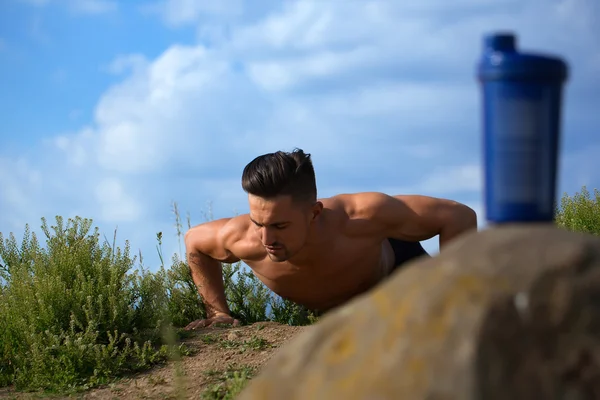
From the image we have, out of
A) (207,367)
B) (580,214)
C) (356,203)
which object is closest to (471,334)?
(207,367)

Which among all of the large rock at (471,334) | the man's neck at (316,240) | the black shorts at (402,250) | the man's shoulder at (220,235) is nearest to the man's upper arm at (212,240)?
the man's shoulder at (220,235)

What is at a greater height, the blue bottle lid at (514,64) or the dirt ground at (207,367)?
the blue bottle lid at (514,64)

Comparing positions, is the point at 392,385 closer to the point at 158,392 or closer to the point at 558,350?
the point at 558,350

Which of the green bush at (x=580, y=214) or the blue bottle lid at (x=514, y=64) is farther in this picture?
the green bush at (x=580, y=214)

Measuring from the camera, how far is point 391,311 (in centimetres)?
212

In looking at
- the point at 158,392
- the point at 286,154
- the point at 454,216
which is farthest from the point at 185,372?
the point at 454,216

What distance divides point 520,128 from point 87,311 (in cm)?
444

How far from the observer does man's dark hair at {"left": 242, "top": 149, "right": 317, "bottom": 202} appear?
606cm

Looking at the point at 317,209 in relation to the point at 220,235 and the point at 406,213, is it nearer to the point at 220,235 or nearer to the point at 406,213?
the point at 406,213

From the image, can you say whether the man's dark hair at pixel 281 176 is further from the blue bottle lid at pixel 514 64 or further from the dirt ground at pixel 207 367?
the blue bottle lid at pixel 514 64

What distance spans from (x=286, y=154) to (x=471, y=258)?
4.28 metres

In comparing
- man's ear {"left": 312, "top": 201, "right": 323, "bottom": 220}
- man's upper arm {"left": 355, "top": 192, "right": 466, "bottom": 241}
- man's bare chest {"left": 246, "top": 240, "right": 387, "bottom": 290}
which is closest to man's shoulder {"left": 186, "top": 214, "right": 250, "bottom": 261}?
man's bare chest {"left": 246, "top": 240, "right": 387, "bottom": 290}

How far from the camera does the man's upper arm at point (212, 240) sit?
7133mm

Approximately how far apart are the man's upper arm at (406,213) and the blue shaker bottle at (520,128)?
12.5ft
